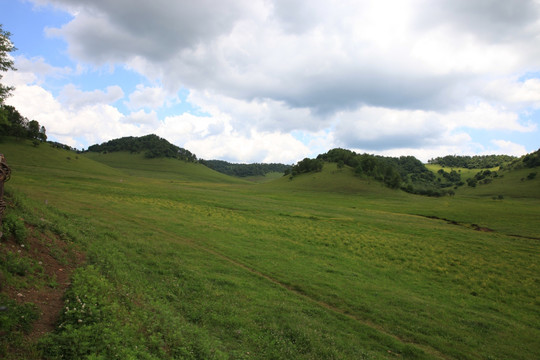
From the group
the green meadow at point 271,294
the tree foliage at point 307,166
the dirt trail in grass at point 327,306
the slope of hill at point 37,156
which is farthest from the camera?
the tree foliage at point 307,166

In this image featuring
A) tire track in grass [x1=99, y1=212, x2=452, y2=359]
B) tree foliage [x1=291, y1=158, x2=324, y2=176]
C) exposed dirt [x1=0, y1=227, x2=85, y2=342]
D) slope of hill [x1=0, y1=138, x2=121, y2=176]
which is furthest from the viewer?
tree foliage [x1=291, y1=158, x2=324, y2=176]

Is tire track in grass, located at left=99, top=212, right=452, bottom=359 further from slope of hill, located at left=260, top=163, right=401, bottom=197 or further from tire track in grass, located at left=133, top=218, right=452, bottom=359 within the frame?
slope of hill, located at left=260, top=163, right=401, bottom=197

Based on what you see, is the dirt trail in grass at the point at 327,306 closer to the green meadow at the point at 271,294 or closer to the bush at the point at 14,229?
the green meadow at the point at 271,294

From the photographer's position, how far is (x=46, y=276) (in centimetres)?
927

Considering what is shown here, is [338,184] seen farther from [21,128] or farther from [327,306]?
[21,128]

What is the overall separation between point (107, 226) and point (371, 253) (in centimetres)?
2490

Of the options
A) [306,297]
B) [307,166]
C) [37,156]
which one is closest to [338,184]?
[307,166]

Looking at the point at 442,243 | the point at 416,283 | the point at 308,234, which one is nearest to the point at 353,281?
the point at 416,283

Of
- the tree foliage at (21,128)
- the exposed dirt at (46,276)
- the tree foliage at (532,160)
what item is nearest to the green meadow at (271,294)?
the exposed dirt at (46,276)

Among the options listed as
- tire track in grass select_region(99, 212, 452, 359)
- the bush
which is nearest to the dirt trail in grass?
tire track in grass select_region(99, 212, 452, 359)

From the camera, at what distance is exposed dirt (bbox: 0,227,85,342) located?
7138 mm

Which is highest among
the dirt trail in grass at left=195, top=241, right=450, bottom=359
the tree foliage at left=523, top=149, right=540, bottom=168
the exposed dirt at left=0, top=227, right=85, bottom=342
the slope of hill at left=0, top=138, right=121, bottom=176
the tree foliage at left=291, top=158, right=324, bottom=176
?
the tree foliage at left=523, top=149, right=540, bottom=168

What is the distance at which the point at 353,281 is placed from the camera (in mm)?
19078

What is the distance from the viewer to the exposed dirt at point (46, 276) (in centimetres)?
714
